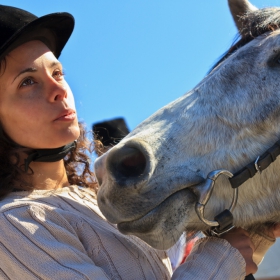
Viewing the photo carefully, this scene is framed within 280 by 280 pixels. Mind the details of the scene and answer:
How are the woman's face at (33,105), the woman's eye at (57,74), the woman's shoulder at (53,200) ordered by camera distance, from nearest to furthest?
the woman's shoulder at (53,200) < the woman's face at (33,105) < the woman's eye at (57,74)

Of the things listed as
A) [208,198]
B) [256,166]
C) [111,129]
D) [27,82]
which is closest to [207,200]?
[208,198]

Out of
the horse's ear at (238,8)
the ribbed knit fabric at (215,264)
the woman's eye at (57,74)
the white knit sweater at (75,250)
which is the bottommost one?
the ribbed knit fabric at (215,264)

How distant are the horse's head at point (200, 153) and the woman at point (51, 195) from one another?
0.20m

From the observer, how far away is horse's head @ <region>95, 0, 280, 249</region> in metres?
1.55

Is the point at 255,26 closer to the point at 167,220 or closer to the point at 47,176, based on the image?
the point at 167,220

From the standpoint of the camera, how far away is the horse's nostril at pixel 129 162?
1.56 meters

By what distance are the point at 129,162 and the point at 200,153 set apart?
0.97ft

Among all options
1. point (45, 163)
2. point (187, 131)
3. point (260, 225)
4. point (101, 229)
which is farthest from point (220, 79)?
point (45, 163)

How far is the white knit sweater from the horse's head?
0.53ft

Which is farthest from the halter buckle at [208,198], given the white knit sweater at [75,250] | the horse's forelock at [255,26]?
the horse's forelock at [255,26]

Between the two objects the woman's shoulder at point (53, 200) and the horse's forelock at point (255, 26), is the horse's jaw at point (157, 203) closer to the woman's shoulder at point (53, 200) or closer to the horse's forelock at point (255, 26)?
the woman's shoulder at point (53, 200)

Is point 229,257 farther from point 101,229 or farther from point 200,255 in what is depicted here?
point 101,229

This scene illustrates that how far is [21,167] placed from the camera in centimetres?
212

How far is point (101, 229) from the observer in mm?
1870
